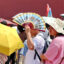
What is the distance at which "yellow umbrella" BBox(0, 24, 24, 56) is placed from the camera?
106 inches

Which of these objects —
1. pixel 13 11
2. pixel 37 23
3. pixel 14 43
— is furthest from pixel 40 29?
pixel 13 11

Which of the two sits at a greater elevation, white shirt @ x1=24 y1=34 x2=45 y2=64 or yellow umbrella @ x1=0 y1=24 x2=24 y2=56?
yellow umbrella @ x1=0 y1=24 x2=24 y2=56

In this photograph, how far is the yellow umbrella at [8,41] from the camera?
106 inches

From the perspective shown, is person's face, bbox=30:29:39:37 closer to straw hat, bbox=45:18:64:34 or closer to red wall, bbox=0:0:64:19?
straw hat, bbox=45:18:64:34

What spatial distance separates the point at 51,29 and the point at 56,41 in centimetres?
27

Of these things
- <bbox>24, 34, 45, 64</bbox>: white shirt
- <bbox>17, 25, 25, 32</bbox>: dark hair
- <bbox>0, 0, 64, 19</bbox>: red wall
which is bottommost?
<bbox>24, 34, 45, 64</bbox>: white shirt

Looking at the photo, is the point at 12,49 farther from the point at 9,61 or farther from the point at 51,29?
the point at 51,29

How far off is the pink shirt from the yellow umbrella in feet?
1.37

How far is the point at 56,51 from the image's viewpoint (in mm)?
2891

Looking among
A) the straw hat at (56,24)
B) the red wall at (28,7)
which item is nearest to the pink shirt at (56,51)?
the straw hat at (56,24)

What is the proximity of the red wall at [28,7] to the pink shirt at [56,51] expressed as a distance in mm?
6276

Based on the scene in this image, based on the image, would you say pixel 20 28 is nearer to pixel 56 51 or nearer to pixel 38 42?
pixel 38 42

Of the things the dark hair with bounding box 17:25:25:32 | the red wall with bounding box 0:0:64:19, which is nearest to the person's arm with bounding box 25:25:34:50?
the dark hair with bounding box 17:25:25:32

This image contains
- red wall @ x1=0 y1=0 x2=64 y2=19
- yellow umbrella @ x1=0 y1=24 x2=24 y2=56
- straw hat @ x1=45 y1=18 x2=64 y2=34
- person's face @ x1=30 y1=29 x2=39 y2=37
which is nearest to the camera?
yellow umbrella @ x1=0 y1=24 x2=24 y2=56
